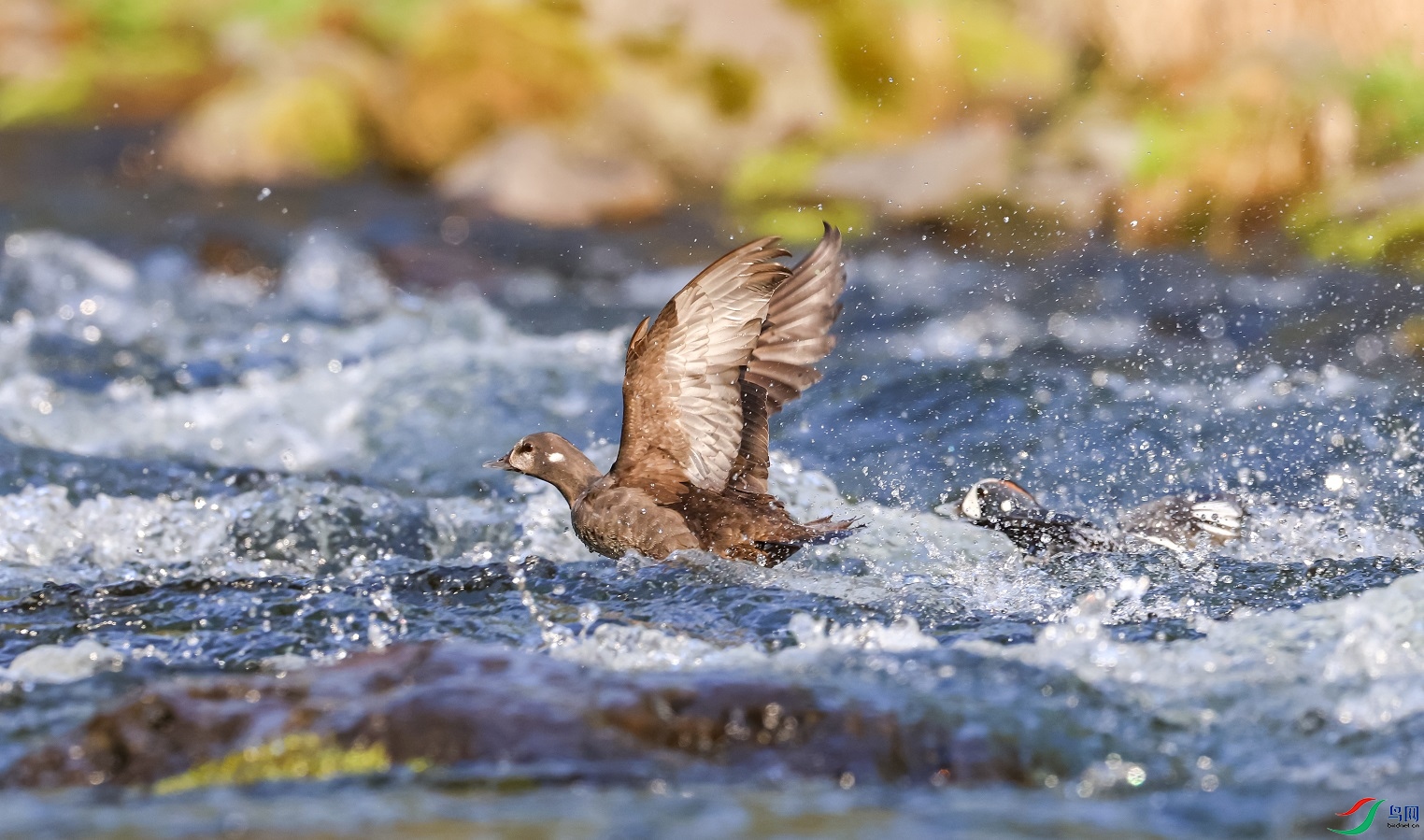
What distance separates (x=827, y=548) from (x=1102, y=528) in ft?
3.87

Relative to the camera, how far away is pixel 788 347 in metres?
5.57

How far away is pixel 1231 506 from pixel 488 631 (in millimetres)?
3006

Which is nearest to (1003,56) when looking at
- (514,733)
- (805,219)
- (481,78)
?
(805,219)

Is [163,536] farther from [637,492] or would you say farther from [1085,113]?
[1085,113]

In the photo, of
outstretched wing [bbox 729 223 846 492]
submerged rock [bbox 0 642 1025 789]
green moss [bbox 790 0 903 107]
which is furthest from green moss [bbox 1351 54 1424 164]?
submerged rock [bbox 0 642 1025 789]

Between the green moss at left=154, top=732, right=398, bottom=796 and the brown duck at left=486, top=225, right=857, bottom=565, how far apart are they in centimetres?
196

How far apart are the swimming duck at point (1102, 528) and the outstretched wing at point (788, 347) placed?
0.99 meters

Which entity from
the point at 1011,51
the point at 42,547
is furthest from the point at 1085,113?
the point at 42,547

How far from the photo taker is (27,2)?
1928 centimetres

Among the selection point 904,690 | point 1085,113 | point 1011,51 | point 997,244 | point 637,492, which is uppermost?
point 1011,51

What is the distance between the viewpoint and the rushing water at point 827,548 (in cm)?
340

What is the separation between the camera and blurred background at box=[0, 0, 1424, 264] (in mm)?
12188

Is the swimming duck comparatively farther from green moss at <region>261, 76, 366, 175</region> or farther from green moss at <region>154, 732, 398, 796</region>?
green moss at <region>261, 76, 366, 175</region>

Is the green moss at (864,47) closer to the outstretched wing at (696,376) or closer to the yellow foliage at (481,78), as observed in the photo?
the yellow foliage at (481,78)
